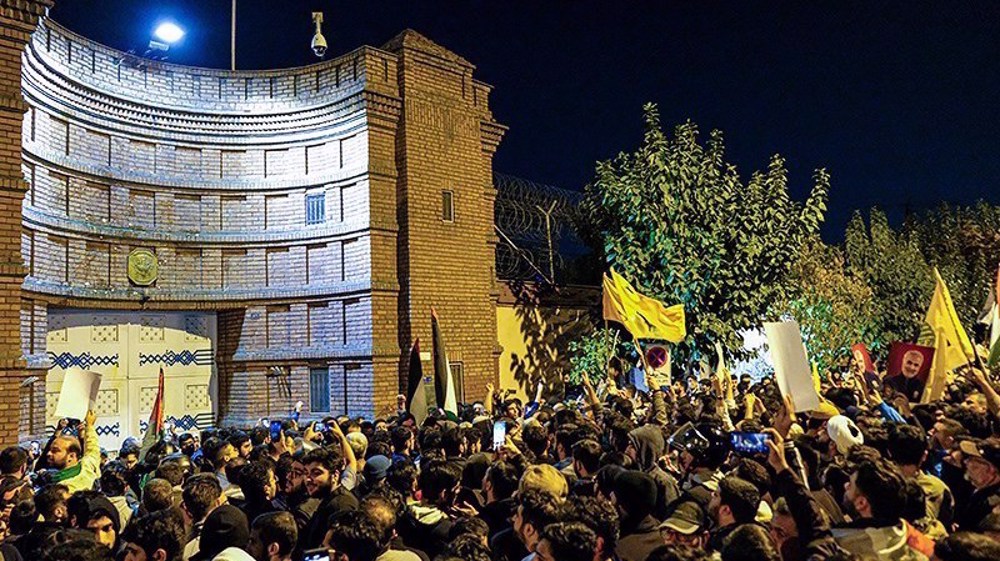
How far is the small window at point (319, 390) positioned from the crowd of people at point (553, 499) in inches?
307

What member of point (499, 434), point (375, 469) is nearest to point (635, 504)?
point (375, 469)

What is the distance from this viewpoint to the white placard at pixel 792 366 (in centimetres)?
602

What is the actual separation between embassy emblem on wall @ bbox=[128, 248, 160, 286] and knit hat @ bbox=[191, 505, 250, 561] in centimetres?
1193

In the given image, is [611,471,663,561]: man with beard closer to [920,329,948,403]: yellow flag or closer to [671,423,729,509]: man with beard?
[671,423,729,509]: man with beard

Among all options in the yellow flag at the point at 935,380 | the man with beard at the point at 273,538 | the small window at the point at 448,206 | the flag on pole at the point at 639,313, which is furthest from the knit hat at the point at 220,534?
Result: the small window at the point at 448,206

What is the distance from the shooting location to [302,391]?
16156mm

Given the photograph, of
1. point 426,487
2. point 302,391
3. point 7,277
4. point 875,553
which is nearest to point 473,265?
point 302,391

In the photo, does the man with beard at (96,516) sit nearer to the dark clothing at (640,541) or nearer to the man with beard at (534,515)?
the man with beard at (534,515)

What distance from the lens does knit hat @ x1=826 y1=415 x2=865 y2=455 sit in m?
6.56

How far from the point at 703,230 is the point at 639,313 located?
3034mm

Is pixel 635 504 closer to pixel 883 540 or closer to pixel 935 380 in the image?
pixel 883 540

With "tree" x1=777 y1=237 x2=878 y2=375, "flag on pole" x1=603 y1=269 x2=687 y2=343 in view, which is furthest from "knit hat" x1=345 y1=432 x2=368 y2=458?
"tree" x1=777 y1=237 x2=878 y2=375

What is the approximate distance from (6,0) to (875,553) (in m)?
12.6

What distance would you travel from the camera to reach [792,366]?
614cm
